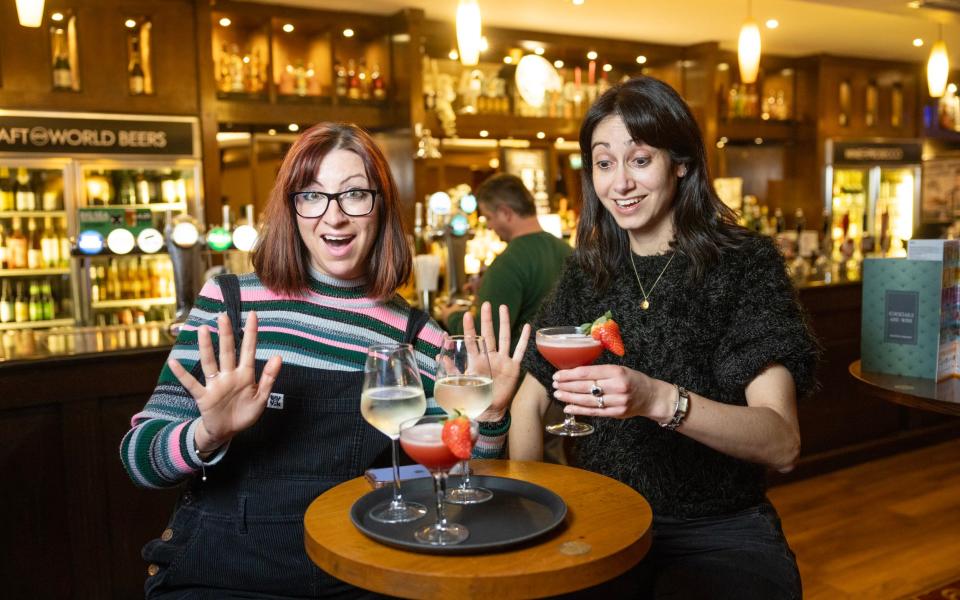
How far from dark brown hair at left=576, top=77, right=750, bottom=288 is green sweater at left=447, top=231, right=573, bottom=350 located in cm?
170

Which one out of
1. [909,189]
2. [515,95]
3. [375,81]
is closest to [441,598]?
[375,81]

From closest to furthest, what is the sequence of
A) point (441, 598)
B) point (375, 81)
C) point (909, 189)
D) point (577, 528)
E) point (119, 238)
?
point (441, 598)
point (577, 528)
point (119, 238)
point (375, 81)
point (909, 189)

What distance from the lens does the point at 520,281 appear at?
3916mm

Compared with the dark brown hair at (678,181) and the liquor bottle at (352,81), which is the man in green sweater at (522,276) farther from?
the liquor bottle at (352,81)

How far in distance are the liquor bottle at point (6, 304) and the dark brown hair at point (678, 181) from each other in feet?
16.9

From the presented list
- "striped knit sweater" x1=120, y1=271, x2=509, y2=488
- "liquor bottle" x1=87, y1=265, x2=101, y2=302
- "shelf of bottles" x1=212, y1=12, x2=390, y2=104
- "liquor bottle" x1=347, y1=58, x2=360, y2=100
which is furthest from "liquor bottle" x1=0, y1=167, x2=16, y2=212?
"striped knit sweater" x1=120, y1=271, x2=509, y2=488

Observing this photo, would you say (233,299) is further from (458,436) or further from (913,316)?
(913,316)

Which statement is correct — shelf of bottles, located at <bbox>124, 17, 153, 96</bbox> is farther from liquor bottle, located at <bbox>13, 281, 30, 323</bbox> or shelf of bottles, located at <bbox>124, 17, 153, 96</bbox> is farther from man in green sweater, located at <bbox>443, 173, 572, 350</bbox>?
man in green sweater, located at <bbox>443, 173, 572, 350</bbox>

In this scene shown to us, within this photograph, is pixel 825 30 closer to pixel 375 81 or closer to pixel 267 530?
pixel 375 81

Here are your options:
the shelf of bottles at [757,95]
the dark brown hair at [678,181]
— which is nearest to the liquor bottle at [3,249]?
the dark brown hair at [678,181]

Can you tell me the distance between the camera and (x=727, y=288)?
6.48ft

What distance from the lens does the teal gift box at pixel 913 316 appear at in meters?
2.83

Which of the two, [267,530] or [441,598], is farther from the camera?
[267,530]

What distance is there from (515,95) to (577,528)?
22.3 feet
